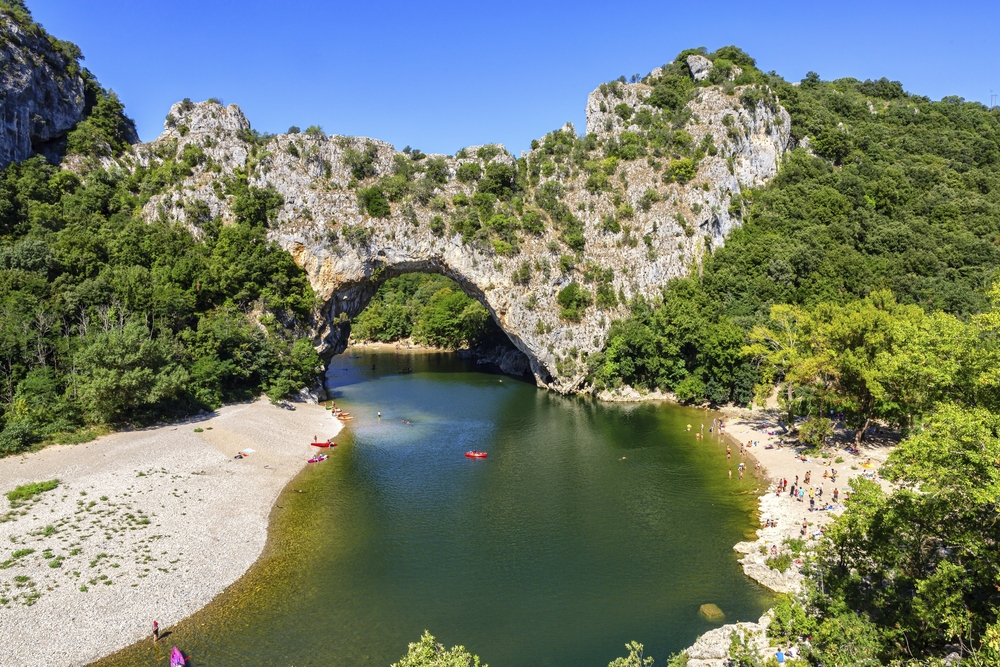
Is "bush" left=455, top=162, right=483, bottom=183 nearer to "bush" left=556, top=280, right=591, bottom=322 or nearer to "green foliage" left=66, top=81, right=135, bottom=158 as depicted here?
"bush" left=556, top=280, right=591, bottom=322

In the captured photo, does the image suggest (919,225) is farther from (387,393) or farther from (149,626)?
(149,626)

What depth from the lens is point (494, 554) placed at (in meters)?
31.6

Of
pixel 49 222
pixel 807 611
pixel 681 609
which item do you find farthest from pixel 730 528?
pixel 49 222

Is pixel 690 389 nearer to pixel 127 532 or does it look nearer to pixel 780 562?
pixel 780 562

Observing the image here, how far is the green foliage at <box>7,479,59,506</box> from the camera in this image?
33281mm

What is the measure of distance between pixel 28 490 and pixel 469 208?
54.0 meters

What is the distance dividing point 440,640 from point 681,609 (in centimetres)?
1094

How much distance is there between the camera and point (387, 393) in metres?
74.2

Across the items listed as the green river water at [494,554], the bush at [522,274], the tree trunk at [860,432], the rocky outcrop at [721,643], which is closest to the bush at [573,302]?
the bush at [522,274]

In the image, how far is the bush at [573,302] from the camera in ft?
241

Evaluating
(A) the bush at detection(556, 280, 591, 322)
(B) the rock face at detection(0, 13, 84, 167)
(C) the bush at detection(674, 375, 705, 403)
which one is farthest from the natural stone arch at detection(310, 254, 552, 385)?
(B) the rock face at detection(0, 13, 84, 167)

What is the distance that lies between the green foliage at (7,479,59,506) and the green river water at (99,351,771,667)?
13.6 metres

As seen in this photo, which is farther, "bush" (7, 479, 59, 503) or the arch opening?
the arch opening

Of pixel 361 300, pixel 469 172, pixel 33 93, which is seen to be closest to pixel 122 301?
pixel 361 300
